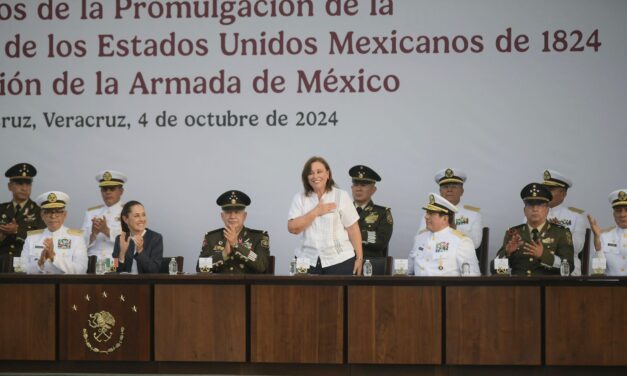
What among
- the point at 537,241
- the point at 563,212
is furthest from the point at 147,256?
the point at 563,212

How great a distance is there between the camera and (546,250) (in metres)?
8.50

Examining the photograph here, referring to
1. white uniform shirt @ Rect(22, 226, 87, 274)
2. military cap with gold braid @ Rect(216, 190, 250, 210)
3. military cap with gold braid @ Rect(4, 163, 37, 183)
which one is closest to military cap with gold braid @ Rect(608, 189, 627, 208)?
military cap with gold braid @ Rect(216, 190, 250, 210)

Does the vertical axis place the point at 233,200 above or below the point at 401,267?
above

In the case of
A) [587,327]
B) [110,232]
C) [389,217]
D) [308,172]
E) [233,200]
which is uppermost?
[308,172]

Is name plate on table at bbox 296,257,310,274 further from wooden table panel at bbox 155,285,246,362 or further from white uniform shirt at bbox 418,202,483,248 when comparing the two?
white uniform shirt at bbox 418,202,483,248

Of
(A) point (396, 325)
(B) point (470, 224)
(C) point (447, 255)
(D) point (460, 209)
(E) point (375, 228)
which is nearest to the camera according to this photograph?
(A) point (396, 325)

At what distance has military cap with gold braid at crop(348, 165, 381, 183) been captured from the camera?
9.57m

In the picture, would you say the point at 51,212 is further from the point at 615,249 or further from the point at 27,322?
the point at 615,249

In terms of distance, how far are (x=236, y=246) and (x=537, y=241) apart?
201cm

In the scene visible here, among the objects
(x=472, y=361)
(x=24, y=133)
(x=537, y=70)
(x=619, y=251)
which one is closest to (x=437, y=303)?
(x=472, y=361)

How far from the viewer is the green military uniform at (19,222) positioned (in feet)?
32.2

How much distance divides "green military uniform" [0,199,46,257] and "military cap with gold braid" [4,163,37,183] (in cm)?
18

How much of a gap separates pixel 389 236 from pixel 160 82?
7.98ft

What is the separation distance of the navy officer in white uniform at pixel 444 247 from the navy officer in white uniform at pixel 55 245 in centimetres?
240
